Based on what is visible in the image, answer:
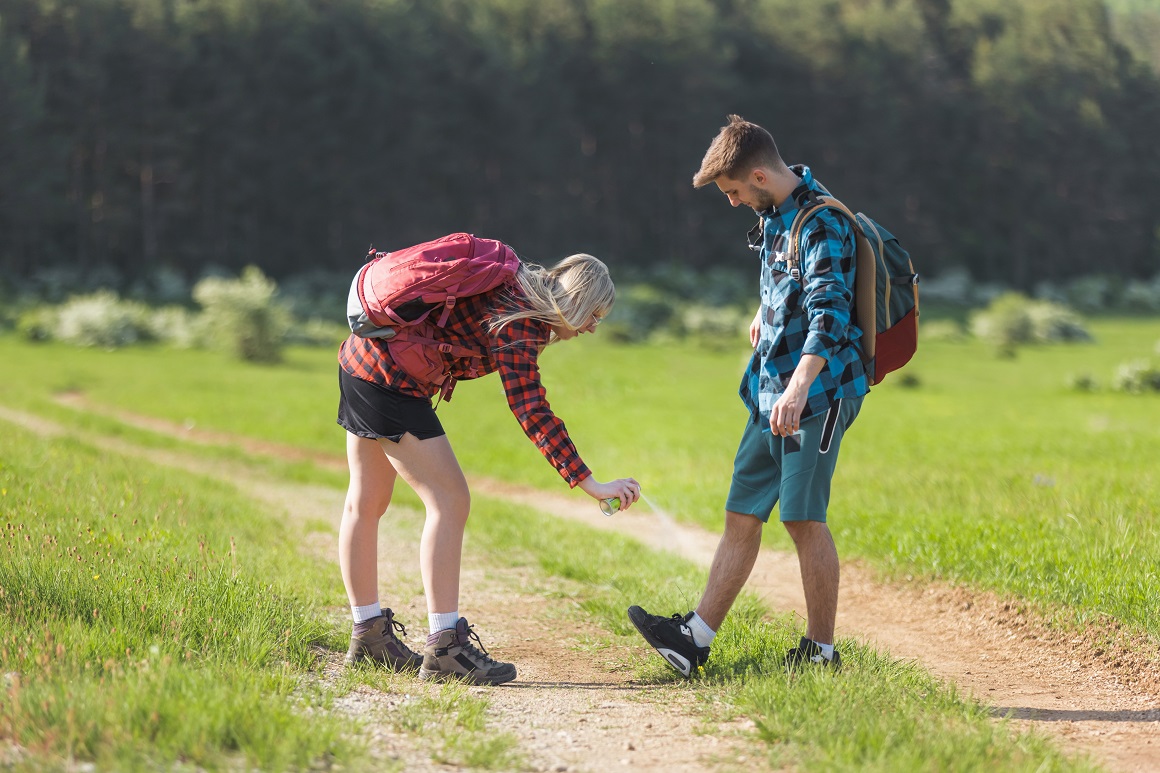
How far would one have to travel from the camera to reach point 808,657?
4812 millimetres

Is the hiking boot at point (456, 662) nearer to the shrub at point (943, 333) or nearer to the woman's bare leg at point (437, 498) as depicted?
the woman's bare leg at point (437, 498)

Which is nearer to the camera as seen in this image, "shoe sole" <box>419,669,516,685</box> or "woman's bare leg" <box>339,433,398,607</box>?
"shoe sole" <box>419,669,516,685</box>

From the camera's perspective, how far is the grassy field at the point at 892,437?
6918mm

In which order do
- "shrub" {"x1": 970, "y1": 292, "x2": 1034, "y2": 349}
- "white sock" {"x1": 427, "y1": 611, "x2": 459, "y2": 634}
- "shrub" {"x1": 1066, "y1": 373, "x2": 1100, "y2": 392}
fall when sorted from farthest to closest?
"shrub" {"x1": 970, "y1": 292, "x2": 1034, "y2": 349} → "shrub" {"x1": 1066, "y1": 373, "x2": 1100, "y2": 392} → "white sock" {"x1": 427, "y1": 611, "x2": 459, "y2": 634}

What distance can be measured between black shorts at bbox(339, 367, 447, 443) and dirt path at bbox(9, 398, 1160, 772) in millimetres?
1144

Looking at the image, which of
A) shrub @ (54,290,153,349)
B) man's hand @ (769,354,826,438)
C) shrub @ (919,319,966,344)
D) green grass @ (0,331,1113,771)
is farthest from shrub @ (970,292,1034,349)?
man's hand @ (769,354,826,438)

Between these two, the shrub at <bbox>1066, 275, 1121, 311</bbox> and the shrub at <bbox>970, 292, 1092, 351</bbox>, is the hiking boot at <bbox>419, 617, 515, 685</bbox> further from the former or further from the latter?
the shrub at <bbox>1066, 275, 1121, 311</bbox>

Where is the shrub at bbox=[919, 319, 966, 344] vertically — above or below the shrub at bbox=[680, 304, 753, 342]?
above

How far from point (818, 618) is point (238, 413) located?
54.1ft

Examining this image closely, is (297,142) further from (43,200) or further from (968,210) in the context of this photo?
(968,210)

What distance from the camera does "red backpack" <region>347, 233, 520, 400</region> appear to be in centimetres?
450

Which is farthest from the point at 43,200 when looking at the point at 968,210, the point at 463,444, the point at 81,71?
the point at 968,210

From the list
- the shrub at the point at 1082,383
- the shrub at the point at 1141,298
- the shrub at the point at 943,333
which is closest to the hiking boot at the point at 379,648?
the shrub at the point at 1082,383

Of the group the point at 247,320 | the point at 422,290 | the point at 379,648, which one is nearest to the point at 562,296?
the point at 422,290
